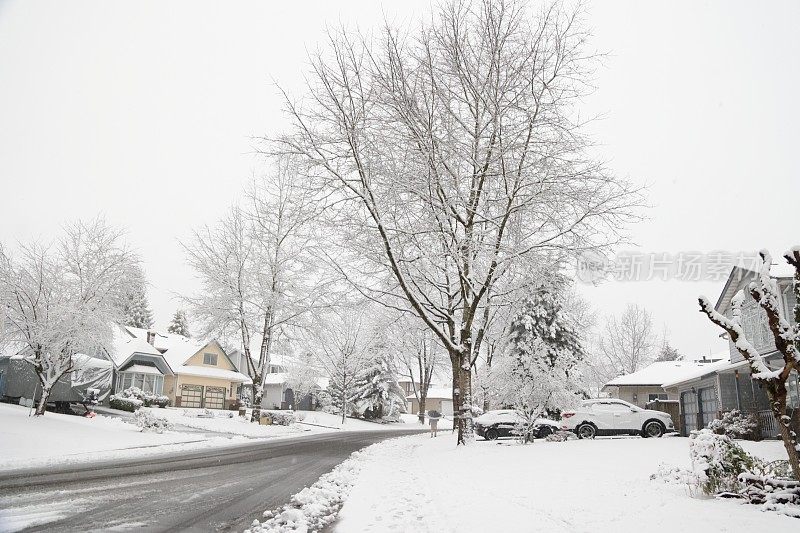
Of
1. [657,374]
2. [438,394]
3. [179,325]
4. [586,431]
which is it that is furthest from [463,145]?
[438,394]

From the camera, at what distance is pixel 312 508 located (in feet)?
22.7

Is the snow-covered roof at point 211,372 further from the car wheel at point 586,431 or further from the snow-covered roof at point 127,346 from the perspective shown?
the car wheel at point 586,431

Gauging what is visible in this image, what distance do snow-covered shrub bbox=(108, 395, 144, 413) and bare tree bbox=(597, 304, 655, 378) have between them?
158ft

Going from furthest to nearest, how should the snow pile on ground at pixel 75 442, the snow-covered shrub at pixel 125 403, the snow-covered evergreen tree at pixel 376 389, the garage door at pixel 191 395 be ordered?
1. the snow-covered evergreen tree at pixel 376 389
2. the garage door at pixel 191 395
3. the snow-covered shrub at pixel 125 403
4. the snow pile on ground at pixel 75 442

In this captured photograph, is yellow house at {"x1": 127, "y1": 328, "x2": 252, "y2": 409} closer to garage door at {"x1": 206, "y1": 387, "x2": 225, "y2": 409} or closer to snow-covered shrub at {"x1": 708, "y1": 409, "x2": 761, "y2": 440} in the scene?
garage door at {"x1": 206, "y1": 387, "x2": 225, "y2": 409}

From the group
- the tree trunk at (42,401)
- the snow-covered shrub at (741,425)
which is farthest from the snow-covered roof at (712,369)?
the tree trunk at (42,401)

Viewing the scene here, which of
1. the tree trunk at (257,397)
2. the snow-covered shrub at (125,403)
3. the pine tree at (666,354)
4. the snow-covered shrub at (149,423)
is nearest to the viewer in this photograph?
the snow-covered shrub at (149,423)

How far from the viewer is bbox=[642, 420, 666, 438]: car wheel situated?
20.5m

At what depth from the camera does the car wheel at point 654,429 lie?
20469 mm

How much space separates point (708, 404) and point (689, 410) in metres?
2.57

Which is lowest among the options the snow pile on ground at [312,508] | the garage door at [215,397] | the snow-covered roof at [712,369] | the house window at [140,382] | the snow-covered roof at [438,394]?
the snow-covered roof at [438,394]

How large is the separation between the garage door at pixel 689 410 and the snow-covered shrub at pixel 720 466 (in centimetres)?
2188

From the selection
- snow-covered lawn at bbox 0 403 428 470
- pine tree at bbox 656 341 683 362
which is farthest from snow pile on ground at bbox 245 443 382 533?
pine tree at bbox 656 341 683 362

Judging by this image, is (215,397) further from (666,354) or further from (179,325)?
(666,354)
